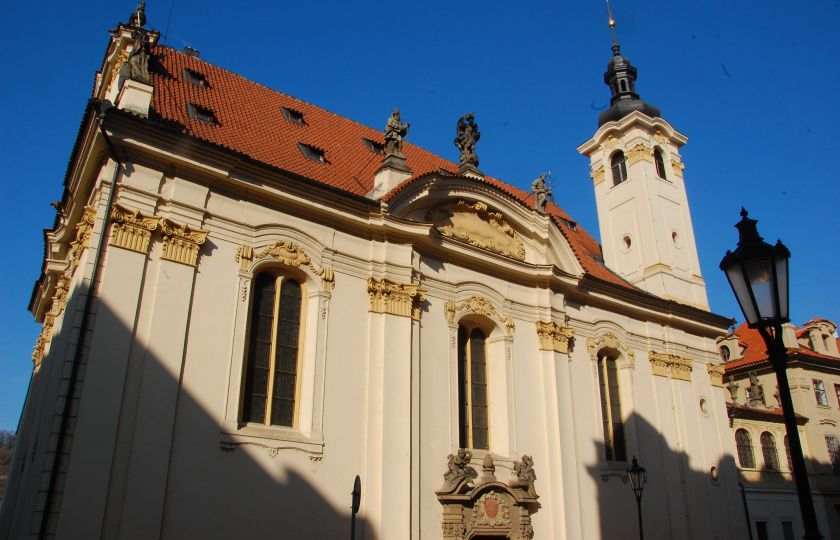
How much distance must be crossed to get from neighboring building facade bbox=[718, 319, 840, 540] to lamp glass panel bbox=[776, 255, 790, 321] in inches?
871

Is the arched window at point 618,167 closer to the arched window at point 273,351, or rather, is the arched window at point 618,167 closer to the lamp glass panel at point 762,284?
the arched window at point 273,351

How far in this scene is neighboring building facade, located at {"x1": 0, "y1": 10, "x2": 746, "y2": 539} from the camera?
10.9m

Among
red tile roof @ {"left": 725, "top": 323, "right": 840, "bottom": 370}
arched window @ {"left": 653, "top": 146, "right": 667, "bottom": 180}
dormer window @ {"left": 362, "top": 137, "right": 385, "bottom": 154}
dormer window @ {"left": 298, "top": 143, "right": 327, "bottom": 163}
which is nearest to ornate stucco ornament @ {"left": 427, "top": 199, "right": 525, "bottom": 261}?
dormer window @ {"left": 298, "top": 143, "right": 327, "bottom": 163}

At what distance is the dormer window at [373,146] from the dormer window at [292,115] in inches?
76.6

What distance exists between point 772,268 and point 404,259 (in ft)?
33.7

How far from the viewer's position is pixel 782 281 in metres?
5.28

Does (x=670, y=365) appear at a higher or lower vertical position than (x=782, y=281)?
higher

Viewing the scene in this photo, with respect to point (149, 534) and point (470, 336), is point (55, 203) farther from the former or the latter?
point (470, 336)

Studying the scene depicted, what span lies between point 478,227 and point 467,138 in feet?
10.2

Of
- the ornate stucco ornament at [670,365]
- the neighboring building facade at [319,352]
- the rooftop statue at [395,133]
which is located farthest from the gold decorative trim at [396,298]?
the ornate stucco ornament at [670,365]

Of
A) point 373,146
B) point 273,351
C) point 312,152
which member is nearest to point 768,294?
point 273,351

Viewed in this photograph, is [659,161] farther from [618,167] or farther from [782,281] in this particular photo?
[782,281]

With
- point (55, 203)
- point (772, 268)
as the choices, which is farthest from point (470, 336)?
point (772, 268)

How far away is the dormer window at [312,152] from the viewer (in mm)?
16344
